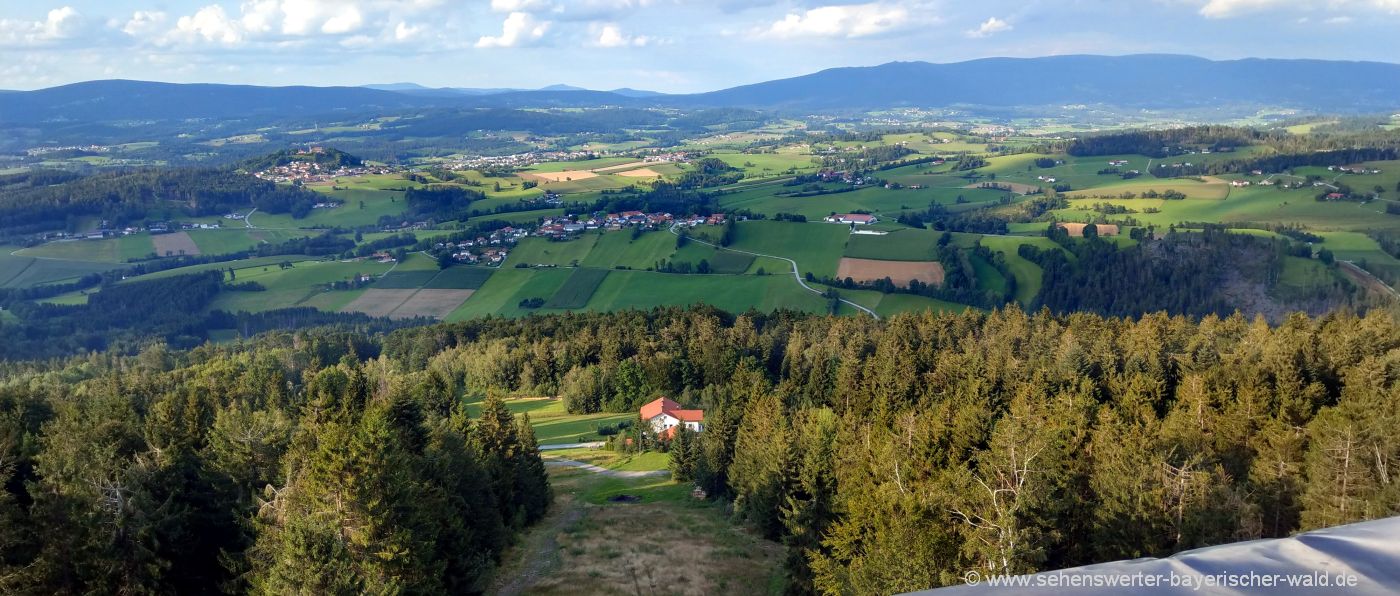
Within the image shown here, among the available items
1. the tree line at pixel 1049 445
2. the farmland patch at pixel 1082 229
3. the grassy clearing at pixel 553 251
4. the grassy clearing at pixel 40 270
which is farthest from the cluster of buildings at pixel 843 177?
the grassy clearing at pixel 40 270

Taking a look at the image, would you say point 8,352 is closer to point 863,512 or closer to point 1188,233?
point 863,512

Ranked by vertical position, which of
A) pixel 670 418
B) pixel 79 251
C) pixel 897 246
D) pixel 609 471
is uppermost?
pixel 897 246

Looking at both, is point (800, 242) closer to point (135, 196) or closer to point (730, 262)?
point (730, 262)

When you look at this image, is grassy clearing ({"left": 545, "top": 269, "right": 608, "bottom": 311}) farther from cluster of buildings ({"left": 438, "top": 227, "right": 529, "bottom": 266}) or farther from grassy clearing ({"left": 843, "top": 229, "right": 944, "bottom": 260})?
grassy clearing ({"left": 843, "top": 229, "right": 944, "bottom": 260})

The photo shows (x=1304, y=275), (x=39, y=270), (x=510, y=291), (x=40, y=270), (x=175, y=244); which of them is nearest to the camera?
(x=1304, y=275)

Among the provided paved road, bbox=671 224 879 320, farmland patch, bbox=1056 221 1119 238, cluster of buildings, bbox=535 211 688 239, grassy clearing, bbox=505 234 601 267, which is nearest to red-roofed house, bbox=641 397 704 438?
paved road, bbox=671 224 879 320

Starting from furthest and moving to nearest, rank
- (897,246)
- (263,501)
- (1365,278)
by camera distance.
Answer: (897,246) → (1365,278) → (263,501)

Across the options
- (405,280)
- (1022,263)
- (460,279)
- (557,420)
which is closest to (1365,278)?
(1022,263)

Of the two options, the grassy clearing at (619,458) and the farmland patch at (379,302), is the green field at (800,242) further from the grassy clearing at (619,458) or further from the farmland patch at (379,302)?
the grassy clearing at (619,458)
